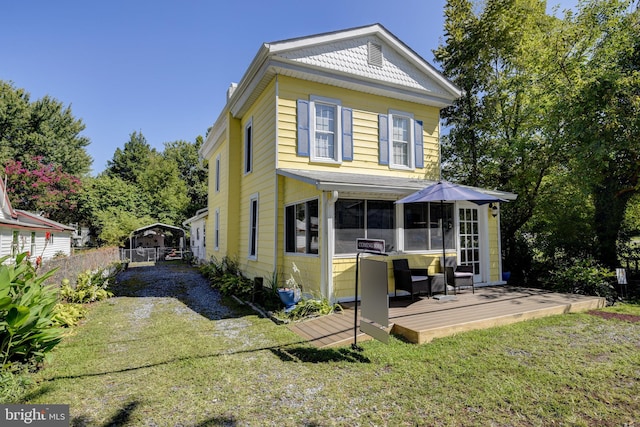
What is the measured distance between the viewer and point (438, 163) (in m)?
10.6

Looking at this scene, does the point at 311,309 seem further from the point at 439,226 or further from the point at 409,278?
the point at 439,226

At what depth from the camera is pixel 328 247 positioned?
6.89 m

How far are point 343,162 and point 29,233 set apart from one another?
18015 millimetres

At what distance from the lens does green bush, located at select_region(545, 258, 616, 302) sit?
7848mm

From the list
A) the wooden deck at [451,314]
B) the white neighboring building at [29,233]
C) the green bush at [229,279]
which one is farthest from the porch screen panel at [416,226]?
the white neighboring building at [29,233]

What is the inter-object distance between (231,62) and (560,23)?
11.2 meters

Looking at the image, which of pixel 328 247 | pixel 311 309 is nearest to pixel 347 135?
pixel 328 247

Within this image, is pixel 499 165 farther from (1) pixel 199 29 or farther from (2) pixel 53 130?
(2) pixel 53 130

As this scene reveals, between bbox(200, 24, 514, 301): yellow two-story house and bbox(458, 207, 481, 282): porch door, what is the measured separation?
0.04 m

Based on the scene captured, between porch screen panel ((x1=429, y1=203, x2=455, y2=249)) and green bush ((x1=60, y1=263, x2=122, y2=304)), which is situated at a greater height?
porch screen panel ((x1=429, y1=203, x2=455, y2=249))

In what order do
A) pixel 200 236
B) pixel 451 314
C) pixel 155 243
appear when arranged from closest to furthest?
pixel 451 314
pixel 200 236
pixel 155 243

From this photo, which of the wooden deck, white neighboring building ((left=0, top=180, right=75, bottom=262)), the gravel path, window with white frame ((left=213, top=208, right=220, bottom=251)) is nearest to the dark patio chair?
the wooden deck

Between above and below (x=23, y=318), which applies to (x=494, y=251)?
above

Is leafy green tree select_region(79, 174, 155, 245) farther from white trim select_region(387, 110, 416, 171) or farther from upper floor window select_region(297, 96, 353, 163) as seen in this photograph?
white trim select_region(387, 110, 416, 171)
